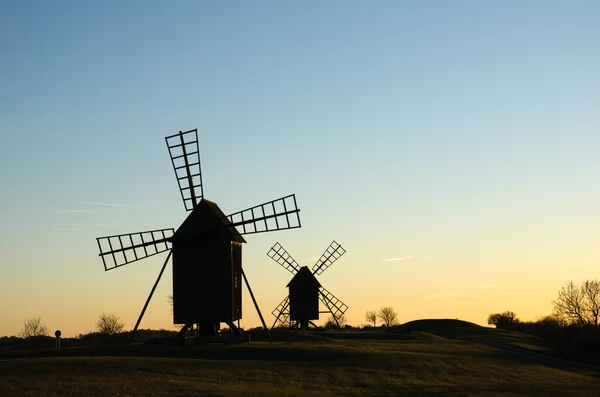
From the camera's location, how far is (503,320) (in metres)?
134

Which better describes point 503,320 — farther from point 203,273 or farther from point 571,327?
point 203,273

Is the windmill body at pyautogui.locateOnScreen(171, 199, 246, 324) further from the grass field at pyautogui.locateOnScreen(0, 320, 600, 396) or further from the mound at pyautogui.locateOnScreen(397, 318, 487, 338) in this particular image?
the mound at pyautogui.locateOnScreen(397, 318, 487, 338)

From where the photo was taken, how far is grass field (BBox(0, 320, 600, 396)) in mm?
33809

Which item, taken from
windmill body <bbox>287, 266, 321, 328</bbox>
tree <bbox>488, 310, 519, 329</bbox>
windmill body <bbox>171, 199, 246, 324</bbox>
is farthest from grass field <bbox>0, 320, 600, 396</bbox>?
tree <bbox>488, 310, 519, 329</bbox>

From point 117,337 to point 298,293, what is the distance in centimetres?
2959

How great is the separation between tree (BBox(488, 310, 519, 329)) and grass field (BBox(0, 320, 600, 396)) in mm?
71304

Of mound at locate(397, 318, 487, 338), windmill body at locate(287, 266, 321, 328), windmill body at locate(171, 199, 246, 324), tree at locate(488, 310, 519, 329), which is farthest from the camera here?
tree at locate(488, 310, 519, 329)

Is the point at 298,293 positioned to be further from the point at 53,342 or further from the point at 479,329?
the point at 53,342

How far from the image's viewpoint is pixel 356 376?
4206 centimetres

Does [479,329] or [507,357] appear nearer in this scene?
[507,357]

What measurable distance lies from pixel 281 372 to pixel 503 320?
3904 inches

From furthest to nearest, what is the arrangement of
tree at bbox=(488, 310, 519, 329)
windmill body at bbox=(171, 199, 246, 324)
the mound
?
tree at bbox=(488, 310, 519, 329) → the mound → windmill body at bbox=(171, 199, 246, 324)

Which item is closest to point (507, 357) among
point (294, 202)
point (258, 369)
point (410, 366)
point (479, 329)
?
point (410, 366)

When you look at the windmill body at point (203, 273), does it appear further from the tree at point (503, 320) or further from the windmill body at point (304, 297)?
the tree at point (503, 320)
